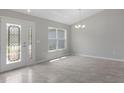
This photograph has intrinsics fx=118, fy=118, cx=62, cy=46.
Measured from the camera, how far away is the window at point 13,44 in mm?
4402

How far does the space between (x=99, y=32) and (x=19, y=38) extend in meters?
4.52

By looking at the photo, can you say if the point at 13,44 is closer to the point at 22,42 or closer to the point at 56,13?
the point at 22,42

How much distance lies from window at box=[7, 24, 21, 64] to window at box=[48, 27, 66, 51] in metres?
2.07

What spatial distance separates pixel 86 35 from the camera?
24.7ft

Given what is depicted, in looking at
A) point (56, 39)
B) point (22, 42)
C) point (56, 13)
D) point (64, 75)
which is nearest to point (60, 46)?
point (56, 39)

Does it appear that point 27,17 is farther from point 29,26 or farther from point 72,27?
point 72,27

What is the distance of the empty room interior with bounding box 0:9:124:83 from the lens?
150 inches

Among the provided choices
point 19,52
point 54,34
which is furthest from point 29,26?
point 54,34

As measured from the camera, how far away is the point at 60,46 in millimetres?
7551

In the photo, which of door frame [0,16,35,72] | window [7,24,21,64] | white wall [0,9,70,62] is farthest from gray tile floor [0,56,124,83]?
white wall [0,9,70,62]

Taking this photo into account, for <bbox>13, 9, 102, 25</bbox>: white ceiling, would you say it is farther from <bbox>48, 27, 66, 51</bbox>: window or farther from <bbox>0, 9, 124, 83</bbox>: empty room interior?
<bbox>48, 27, 66, 51</bbox>: window

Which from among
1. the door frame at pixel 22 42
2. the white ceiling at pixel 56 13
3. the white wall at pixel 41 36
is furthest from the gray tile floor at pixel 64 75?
the white ceiling at pixel 56 13

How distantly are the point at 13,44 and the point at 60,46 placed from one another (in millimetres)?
3492

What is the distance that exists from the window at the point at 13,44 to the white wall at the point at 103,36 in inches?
168
